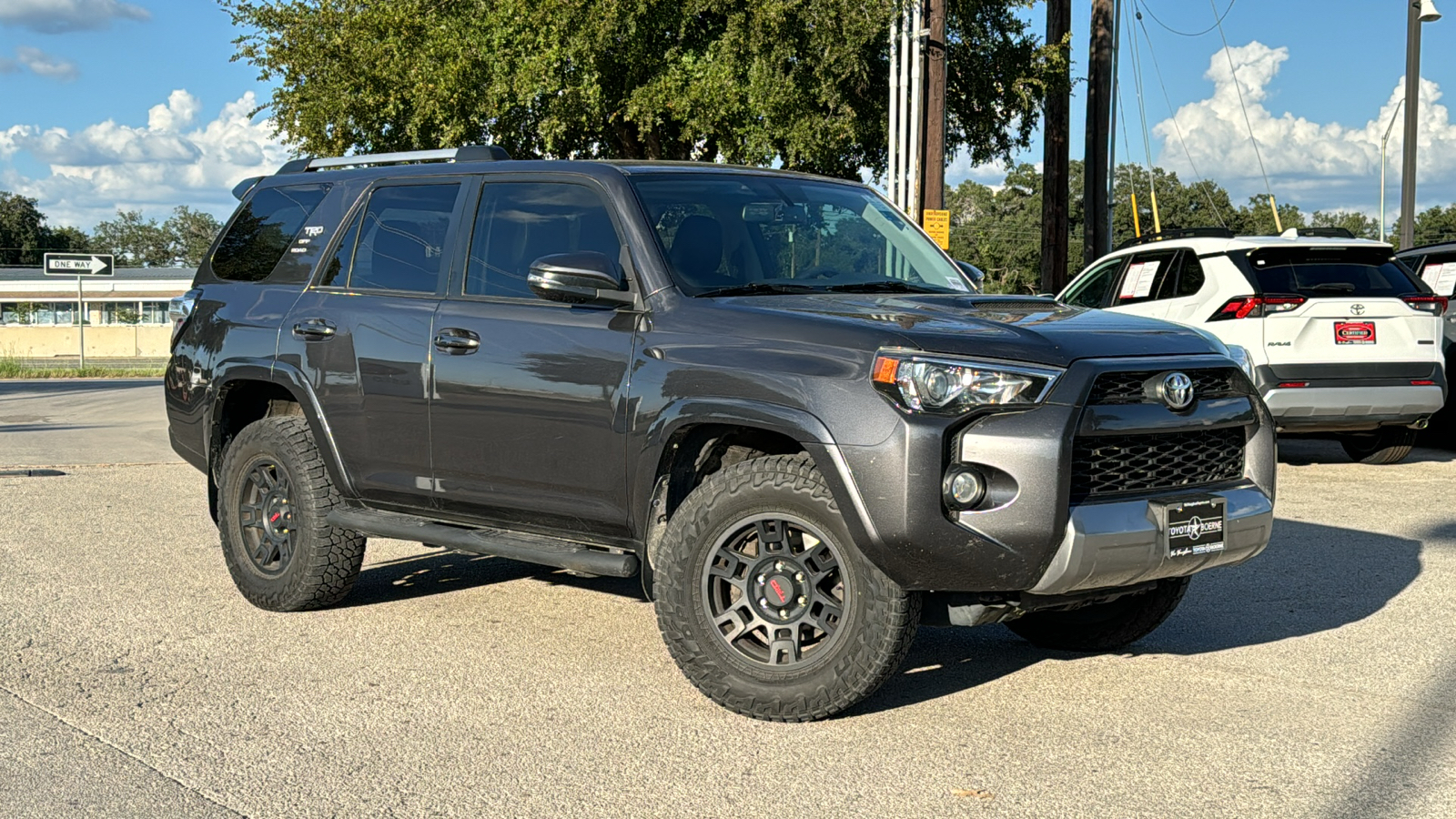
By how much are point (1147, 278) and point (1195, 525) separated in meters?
7.91

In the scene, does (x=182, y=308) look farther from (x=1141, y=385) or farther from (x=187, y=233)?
(x=187, y=233)

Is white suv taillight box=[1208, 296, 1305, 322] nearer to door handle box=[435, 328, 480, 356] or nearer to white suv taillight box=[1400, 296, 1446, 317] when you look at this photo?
white suv taillight box=[1400, 296, 1446, 317]

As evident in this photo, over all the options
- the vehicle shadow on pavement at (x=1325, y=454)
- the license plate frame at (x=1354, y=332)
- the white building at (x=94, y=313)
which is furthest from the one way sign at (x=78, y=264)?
the license plate frame at (x=1354, y=332)

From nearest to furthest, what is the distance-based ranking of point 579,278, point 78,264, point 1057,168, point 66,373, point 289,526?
1. point 579,278
2. point 289,526
3. point 1057,168
4. point 66,373
5. point 78,264

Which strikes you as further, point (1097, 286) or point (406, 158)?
point (1097, 286)

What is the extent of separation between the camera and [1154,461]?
4883mm

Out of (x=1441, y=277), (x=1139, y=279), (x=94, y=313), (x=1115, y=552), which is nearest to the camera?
(x=1115, y=552)

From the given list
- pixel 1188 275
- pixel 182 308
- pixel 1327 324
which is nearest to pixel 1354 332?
pixel 1327 324

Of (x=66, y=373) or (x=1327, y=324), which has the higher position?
(x=1327, y=324)

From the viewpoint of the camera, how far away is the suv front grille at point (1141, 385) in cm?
472

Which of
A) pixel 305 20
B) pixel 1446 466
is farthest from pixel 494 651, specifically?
pixel 305 20

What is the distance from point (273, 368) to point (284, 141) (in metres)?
24.4

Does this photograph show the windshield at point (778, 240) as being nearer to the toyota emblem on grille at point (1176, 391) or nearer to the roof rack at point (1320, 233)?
the toyota emblem on grille at point (1176, 391)

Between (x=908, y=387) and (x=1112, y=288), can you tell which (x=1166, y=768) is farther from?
(x=1112, y=288)
